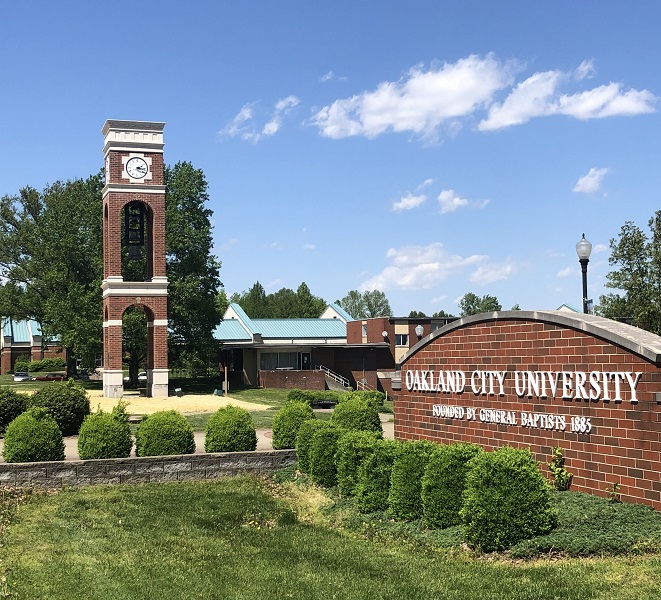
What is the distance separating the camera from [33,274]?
2255 inches

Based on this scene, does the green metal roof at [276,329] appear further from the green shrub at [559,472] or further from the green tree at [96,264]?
the green shrub at [559,472]

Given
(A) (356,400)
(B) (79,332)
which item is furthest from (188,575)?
(B) (79,332)

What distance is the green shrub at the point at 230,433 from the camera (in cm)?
1825

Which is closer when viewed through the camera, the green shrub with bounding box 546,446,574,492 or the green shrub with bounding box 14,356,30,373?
the green shrub with bounding box 546,446,574,492

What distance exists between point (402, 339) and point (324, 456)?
42512 mm

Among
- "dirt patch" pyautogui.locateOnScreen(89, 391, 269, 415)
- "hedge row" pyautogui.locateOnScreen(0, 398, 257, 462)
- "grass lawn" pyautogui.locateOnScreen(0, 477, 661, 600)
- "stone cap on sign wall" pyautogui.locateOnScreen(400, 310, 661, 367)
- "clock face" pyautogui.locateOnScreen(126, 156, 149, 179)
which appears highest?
"clock face" pyautogui.locateOnScreen(126, 156, 149, 179)

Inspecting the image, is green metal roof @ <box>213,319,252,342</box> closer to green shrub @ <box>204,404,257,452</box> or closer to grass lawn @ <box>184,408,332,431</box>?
grass lawn @ <box>184,408,332,431</box>

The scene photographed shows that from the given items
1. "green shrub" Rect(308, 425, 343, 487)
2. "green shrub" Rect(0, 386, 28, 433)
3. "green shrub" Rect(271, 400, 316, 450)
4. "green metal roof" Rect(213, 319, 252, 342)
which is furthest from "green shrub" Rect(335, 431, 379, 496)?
"green metal roof" Rect(213, 319, 252, 342)

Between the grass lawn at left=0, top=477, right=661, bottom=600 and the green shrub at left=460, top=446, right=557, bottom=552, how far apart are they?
14.4 inches

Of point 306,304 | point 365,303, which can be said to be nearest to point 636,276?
point 306,304

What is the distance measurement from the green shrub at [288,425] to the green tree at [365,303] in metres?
133

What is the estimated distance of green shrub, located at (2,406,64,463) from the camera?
16.8 meters

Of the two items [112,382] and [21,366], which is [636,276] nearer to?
[112,382]

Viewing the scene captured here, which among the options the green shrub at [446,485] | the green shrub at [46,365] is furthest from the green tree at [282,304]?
the green shrub at [446,485]
